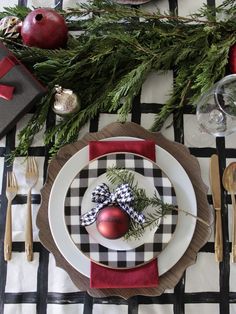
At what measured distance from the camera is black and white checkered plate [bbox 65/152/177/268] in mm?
725

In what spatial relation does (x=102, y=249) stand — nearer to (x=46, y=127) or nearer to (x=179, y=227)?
(x=179, y=227)

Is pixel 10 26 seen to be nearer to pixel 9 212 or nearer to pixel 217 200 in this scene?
pixel 9 212

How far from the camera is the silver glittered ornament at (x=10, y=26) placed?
81 cm

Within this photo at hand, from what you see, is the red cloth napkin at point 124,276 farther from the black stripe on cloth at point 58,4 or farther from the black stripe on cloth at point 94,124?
the black stripe on cloth at point 58,4

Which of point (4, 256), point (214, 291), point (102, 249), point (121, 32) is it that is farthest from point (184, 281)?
point (121, 32)

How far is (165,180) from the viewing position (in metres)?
0.76

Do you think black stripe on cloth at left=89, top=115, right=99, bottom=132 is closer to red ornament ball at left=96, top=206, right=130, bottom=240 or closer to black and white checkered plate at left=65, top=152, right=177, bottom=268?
black and white checkered plate at left=65, top=152, right=177, bottom=268

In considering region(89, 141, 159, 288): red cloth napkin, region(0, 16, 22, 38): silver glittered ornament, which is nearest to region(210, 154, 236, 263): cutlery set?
region(89, 141, 159, 288): red cloth napkin

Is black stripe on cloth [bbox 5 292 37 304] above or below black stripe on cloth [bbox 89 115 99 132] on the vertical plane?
below

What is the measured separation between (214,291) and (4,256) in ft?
1.20

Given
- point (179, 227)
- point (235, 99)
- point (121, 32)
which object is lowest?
point (179, 227)

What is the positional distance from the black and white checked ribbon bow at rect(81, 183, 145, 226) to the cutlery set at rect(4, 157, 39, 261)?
11 cm

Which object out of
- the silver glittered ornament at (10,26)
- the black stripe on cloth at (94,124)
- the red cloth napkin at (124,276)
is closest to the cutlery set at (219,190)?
the red cloth napkin at (124,276)

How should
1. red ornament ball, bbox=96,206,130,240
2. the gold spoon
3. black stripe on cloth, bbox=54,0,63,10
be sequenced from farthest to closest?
black stripe on cloth, bbox=54,0,63,10 → the gold spoon → red ornament ball, bbox=96,206,130,240
